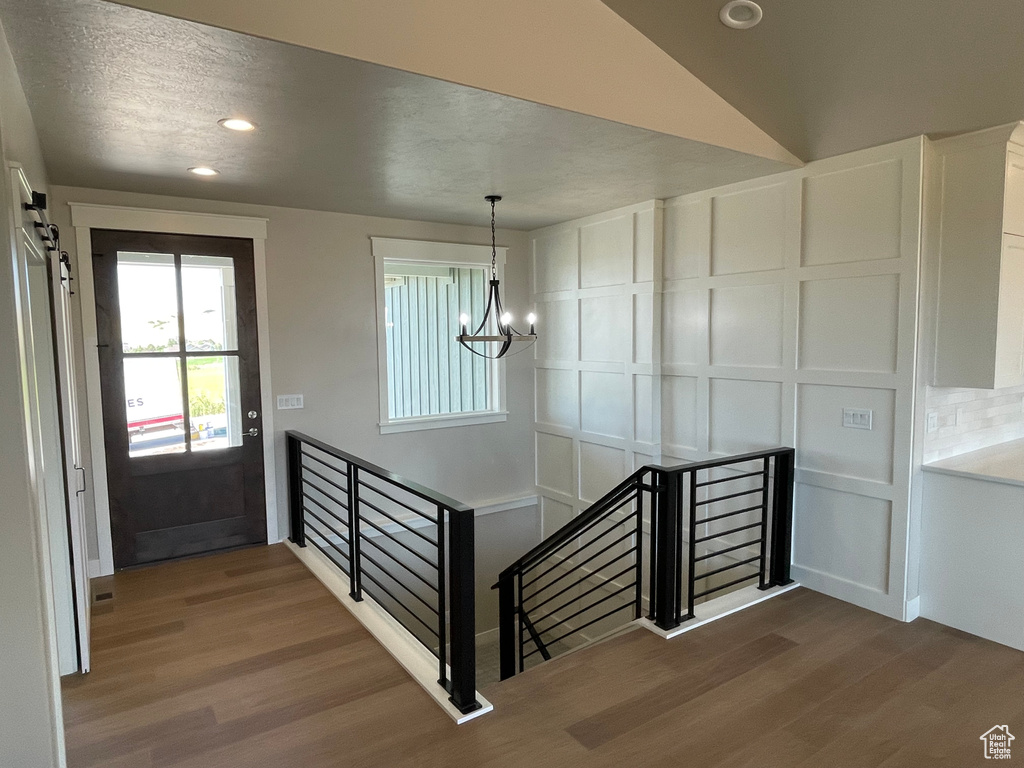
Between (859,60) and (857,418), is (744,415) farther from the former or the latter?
(859,60)

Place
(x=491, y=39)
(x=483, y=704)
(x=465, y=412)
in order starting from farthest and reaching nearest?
(x=465, y=412) → (x=483, y=704) → (x=491, y=39)

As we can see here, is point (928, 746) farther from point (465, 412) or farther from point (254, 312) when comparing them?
point (254, 312)

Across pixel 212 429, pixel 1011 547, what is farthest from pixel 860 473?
pixel 212 429

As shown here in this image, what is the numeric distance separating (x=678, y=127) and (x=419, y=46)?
1320 mm

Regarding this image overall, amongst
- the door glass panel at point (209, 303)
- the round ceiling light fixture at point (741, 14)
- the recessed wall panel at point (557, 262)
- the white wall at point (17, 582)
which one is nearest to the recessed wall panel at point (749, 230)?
the round ceiling light fixture at point (741, 14)

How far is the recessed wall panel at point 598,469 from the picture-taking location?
15.8 feet

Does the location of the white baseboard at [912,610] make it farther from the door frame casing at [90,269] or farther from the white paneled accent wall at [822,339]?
the door frame casing at [90,269]

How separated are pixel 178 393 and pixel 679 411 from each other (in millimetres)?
3438

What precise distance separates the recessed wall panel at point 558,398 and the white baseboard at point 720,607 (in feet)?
6.72

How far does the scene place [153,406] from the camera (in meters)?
3.97

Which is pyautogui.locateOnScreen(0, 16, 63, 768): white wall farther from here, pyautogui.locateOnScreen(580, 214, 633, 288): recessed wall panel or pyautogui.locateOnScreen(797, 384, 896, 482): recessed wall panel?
pyautogui.locateOnScreen(580, 214, 633, 288): recessed wall panel

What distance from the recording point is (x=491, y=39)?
7.38ft

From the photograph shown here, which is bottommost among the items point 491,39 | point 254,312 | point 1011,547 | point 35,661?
point 1011,547

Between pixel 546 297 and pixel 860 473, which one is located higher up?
pixel 546 297
